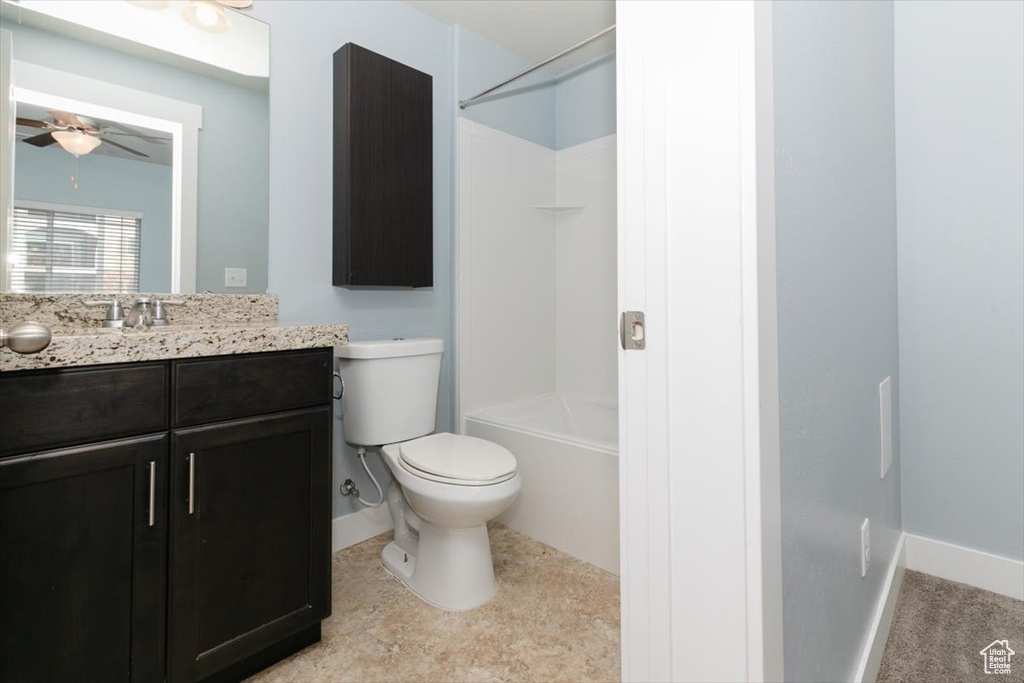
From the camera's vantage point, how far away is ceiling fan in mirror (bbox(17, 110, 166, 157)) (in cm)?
145

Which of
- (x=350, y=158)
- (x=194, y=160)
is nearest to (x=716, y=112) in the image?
(x=350, y=158)

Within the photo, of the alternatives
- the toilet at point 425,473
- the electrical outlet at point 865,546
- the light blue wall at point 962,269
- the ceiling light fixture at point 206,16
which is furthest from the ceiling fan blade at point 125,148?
the light blue wall at point 962,269

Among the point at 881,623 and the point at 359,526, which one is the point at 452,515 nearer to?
the point at 359,526

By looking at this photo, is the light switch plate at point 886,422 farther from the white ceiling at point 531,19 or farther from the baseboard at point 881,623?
the white ceiling at point 531,19

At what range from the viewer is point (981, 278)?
171 cm

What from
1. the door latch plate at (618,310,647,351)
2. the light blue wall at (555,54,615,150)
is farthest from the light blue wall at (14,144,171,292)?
the light blue wall at (555,54,615,150)

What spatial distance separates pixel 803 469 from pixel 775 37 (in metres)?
Answer: 0.65

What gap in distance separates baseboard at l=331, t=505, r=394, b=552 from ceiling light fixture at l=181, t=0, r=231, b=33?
184cm

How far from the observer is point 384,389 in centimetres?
190

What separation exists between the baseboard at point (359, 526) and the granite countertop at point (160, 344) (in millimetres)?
1008

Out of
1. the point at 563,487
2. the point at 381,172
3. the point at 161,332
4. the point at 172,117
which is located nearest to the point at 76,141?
the point at 172,117

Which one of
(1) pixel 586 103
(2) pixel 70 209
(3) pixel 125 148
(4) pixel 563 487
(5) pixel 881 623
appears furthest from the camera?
(1) pixel 586 103

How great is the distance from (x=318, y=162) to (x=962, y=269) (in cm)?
235

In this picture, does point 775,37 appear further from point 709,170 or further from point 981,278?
point 981,278
